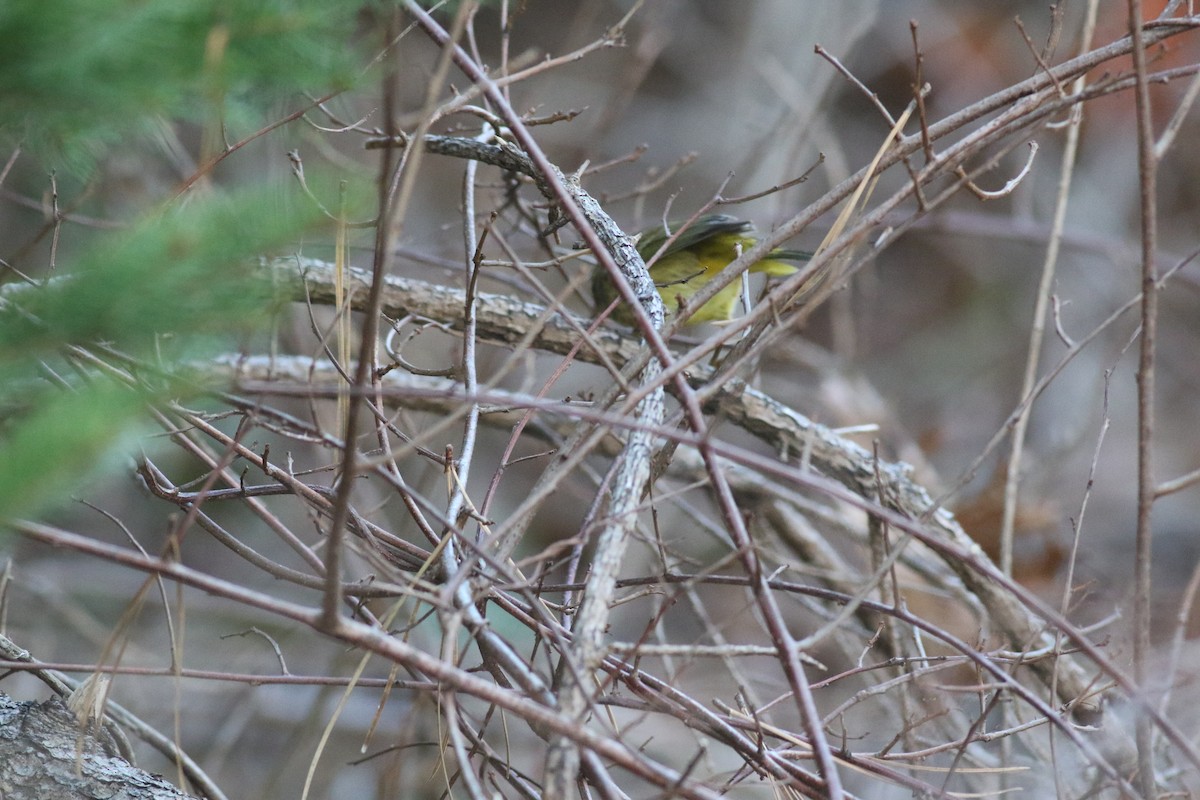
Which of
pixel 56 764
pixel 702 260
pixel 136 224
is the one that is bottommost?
pixel 56 764

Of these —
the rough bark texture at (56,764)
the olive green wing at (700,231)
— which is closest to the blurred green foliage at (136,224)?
the rough bark texture at (56,764)

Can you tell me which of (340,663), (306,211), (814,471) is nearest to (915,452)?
(814,471)

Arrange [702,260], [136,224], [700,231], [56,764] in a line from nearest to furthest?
[136,224], [56,764], [700,231], [702,260]

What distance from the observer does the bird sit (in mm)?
3172

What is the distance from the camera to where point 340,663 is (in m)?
3.29

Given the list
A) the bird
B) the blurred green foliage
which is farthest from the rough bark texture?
the bird

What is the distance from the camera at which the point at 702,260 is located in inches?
140

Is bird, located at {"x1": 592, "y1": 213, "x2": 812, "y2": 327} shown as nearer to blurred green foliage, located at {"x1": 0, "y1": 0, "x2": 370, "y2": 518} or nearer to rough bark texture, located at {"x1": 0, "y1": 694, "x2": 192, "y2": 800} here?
rough bark texture, located at {"x1": 0, "y1": 694, "x2": 192, "y2": 800}

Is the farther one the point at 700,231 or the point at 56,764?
the point at 700,231

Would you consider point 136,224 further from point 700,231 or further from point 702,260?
point 702,260

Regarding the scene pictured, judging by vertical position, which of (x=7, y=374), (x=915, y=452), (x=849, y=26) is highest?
(x=849, y=26)

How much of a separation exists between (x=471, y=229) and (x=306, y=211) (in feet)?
3.63

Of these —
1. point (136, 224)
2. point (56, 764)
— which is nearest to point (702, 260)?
point (56, 764)

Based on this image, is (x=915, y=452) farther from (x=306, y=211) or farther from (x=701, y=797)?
(x=306, y=211)
